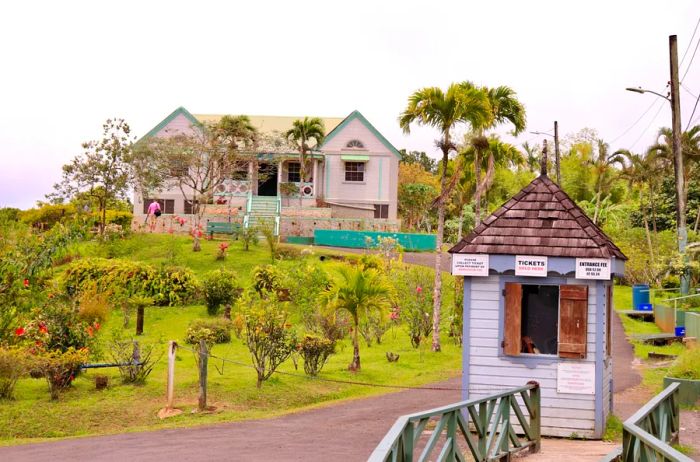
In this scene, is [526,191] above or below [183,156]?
below

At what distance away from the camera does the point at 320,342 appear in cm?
2053

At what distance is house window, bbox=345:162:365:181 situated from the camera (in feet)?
193

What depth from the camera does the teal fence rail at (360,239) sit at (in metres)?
49.9

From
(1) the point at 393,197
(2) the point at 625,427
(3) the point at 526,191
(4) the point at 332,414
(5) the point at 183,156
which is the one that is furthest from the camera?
(1) the point at 393,197

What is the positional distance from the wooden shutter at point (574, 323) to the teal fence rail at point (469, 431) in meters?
1.09

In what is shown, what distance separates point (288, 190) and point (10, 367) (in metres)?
40.5

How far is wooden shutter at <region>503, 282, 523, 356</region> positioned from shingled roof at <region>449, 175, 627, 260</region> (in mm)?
577

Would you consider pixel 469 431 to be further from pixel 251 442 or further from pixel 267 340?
pixel 267 340

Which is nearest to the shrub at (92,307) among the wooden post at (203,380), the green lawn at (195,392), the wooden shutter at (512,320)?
the green lawn at (195,392)

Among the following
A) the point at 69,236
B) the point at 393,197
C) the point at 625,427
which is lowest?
the point at 625,427

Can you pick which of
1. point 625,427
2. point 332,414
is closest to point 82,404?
point 332,414

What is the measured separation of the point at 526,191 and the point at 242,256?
90.0 feet

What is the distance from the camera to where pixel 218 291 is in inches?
1209

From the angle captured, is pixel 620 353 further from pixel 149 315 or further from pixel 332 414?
pixel 149 315
